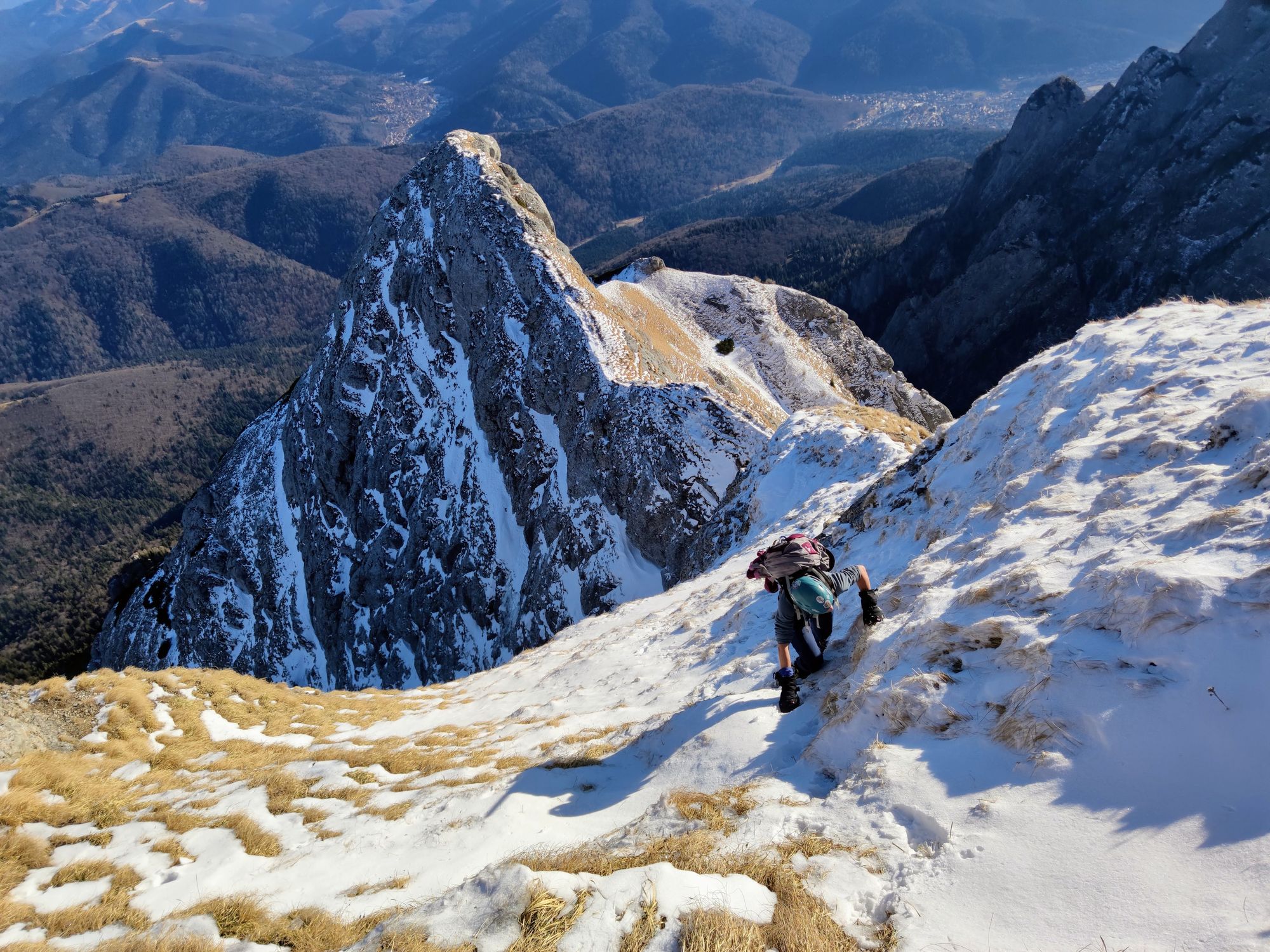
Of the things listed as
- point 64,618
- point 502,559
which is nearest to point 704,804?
point 502,559

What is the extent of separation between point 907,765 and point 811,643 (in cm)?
329

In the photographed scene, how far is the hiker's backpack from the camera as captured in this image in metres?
9.62

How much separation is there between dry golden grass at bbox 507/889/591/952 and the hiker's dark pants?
5376 mm

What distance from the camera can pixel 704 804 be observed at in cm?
735

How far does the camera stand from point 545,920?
18.0 feet

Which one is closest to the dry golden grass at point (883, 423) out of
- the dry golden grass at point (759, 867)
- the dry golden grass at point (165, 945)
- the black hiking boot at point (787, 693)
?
the black hiking boot at point (787, 693)

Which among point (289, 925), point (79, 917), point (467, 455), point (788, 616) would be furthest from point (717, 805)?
point (467, 455)

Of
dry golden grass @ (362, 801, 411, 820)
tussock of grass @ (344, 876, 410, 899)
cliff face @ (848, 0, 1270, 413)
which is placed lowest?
dry golden grass @ (362, 801, 411, 820)

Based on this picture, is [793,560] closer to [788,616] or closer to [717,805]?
[788,616]

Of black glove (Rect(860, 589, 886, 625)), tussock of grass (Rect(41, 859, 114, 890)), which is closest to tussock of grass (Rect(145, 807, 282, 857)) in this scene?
tussock of grass (Rect(41, 859, 114, 890))

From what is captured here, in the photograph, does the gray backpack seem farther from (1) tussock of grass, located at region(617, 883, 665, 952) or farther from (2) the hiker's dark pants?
(1) tussock of grass, located at region(617, 883, 665, 952)

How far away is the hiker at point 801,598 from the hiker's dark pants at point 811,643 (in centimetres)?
1

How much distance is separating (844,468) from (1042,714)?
21.4 meters

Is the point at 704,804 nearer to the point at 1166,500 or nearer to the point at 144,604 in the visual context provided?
the point at 1166,500
